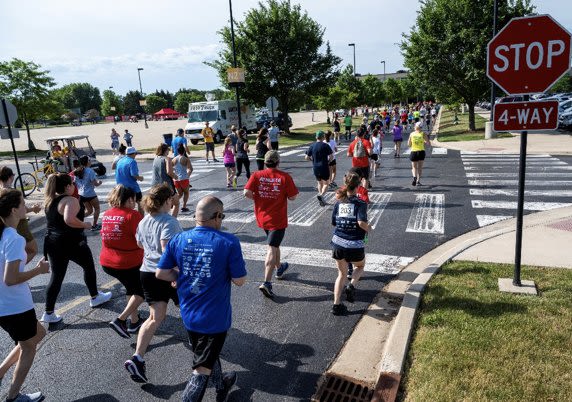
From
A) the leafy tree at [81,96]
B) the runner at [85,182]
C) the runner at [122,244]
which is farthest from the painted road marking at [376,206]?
the leafy tree at [81,96]

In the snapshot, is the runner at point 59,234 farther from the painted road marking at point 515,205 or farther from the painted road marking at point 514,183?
the painted road marking at point 514,183

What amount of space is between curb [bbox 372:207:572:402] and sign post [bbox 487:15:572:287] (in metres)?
2.34

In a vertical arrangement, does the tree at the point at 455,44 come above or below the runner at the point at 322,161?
above

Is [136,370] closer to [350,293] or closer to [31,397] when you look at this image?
[31,397]

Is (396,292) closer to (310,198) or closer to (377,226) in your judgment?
(377,226)

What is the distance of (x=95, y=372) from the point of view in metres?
4.24

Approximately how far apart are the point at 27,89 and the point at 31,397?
31378mm

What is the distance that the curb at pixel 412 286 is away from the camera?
3811 millimetres

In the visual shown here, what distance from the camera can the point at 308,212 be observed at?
10.1m

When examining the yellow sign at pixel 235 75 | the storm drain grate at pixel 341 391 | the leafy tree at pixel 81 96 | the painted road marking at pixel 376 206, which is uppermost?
the leafy tree at pixel 81 96

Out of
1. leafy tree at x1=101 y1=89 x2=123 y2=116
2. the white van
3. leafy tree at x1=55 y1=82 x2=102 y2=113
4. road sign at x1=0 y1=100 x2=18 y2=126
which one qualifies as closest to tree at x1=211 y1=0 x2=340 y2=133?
the white van

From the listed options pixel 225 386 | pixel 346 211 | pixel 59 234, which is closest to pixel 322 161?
pixel 346 211

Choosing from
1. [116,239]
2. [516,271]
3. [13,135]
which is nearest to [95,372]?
[116,239]

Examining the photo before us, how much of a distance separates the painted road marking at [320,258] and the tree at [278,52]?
86.4ft
